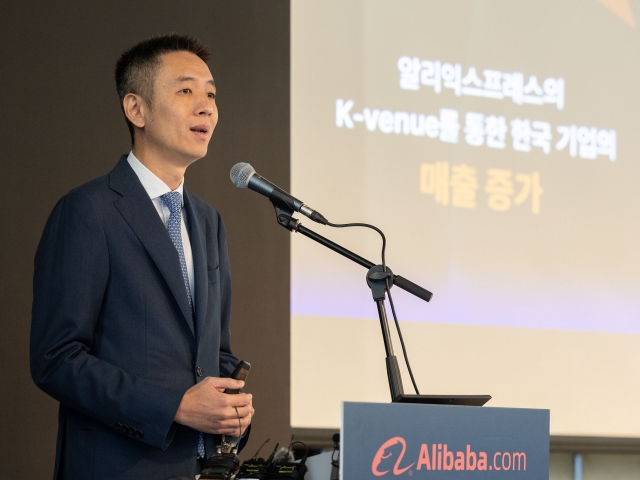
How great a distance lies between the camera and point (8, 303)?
8.72 feet

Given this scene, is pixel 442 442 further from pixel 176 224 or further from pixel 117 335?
pixel 176 224

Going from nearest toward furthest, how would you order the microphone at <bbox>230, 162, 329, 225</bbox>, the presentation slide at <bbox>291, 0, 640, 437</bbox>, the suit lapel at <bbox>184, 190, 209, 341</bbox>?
the microphone at <bbox>230, 162, 329, 225</bbox> < the suit lapel at <bbox>184, 190, 209, 341</bbox> < the presentation slide at <bbox>291, 0, 640, 437</bbox>

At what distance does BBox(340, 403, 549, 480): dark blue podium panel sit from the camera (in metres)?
1.20

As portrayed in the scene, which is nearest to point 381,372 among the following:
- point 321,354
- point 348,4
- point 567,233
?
point 321,354

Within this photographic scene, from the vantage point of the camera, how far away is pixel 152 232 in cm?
172

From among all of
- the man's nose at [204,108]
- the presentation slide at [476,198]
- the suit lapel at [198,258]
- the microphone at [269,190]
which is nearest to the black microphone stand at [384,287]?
the microphone at [269,190]

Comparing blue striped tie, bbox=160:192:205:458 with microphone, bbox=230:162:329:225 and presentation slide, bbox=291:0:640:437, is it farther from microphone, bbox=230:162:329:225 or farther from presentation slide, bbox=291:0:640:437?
presentation slide, bbox=291:0:640:437

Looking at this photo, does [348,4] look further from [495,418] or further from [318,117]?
[495,418]

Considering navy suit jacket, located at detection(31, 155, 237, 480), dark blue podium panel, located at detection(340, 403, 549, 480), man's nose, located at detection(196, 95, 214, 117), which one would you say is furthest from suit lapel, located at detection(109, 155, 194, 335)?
dark blue podium panel, located at detection(340, 403, 549, 480)

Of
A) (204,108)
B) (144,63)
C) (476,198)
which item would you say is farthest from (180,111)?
(476,198)

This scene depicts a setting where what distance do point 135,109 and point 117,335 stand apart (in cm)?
61

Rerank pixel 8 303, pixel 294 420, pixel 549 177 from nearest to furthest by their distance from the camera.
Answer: pixel 8 303, pixel 294 420, pixel 549 177

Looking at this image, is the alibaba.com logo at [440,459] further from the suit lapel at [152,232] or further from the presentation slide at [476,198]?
the presentation slide at [476,198]

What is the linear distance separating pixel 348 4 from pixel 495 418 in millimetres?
2211
